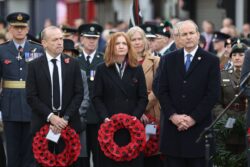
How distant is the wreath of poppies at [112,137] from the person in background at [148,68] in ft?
2.49

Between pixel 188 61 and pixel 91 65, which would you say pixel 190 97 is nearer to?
pixel 188 61

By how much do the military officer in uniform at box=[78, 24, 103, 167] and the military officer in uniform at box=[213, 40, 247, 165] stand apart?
1.69m

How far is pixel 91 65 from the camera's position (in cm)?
1320

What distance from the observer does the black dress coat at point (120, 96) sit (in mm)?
11211

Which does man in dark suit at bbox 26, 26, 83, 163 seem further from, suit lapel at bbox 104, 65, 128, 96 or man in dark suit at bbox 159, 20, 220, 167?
man in dark suit at bbox 159, 20, 220, 167

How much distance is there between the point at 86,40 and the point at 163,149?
3252 millimetres

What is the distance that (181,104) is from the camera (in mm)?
10656

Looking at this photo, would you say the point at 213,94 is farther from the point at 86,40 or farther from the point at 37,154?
the point at 86,40

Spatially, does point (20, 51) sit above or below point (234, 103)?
above

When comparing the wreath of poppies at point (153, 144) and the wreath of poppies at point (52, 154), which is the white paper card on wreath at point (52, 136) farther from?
the wreath of poppies at point (153, 144)

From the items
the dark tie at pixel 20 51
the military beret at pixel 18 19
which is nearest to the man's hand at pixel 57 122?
the dark tie at pixel 20 51

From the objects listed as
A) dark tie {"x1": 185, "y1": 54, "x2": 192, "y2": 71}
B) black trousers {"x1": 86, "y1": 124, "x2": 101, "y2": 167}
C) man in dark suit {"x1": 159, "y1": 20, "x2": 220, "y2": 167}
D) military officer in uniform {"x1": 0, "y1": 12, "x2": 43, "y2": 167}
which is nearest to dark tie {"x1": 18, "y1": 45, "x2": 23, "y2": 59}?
military officer in uniform {"x1": 0, "y1": 12, "x2": 43, "y2": 167}

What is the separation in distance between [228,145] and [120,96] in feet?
5.49

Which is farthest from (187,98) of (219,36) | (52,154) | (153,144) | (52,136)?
(219,36)
